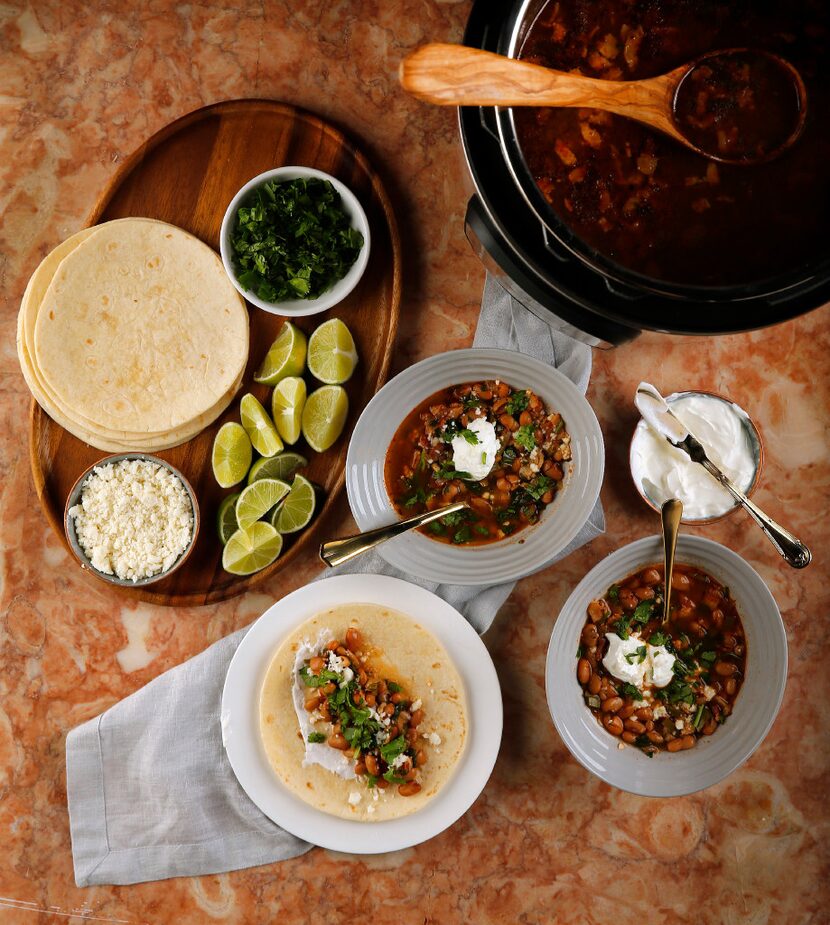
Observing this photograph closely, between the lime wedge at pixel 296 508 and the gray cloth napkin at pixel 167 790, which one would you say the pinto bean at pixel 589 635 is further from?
the lime wedge at pixel 296 508

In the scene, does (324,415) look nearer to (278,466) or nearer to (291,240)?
(278,466)

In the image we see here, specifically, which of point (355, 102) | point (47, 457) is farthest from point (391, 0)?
point (47, 457)

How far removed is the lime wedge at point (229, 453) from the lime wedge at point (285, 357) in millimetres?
170

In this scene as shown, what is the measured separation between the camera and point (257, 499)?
2.32m

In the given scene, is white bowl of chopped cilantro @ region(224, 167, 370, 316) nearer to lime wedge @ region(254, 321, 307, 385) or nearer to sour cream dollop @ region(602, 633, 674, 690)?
lime wedge @ region(254, 321, 307, 385)

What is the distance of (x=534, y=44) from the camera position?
1567 mm

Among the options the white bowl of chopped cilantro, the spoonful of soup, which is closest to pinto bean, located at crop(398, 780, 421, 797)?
the white bowl of chopped cilantro

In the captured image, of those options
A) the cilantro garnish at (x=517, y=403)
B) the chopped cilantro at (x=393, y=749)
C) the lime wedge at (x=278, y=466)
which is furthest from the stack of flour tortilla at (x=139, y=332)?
the chopped cilantro at (x=393, y=749)

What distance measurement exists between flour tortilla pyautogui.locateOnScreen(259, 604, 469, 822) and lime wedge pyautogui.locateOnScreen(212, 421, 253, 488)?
481mm

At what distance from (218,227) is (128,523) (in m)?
0.90

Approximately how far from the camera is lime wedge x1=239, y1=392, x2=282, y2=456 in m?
2.33

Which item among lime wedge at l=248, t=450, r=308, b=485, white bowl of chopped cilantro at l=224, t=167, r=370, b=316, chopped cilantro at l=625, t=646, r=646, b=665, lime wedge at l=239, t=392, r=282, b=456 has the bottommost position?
chopped cilantro at l=625, t=646, r=646, b=665

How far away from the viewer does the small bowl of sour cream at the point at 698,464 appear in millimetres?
2291

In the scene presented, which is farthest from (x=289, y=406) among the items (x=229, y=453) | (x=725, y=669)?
(x=725, y=669)
